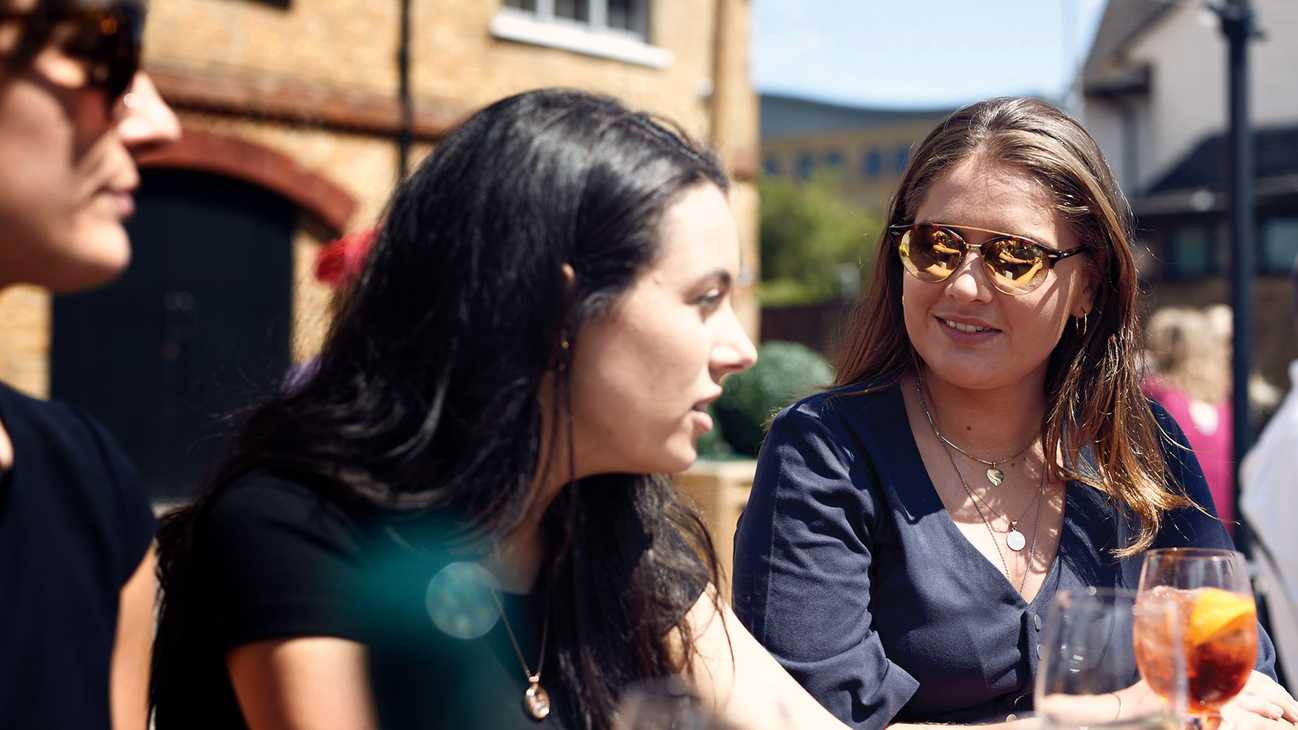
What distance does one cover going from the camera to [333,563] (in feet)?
5.12

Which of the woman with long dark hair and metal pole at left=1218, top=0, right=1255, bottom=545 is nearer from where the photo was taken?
the woman with long dark hair

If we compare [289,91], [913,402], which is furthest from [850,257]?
[913,402]

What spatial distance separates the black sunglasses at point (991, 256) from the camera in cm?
238

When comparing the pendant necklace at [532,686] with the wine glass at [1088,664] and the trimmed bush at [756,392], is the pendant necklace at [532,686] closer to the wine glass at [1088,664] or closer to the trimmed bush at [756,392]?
the wine glass at [1088,664]

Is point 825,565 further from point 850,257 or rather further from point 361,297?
point 850,257

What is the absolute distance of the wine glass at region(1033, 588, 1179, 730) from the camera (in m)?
1.46

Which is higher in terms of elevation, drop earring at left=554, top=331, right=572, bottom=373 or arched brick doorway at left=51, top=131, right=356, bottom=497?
drop earring at left=554, top=331, right=572, bottom=373

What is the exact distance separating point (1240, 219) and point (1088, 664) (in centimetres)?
499

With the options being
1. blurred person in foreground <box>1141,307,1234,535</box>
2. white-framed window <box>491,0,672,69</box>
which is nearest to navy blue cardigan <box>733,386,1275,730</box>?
blurred person in foreground <box>1141,307,1234,535</box>

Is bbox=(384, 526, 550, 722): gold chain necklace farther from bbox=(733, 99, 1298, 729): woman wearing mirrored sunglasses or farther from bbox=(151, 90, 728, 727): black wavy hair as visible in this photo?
bbox=(733, 99, 1298, 729): woman wearing mirrored sunglasses

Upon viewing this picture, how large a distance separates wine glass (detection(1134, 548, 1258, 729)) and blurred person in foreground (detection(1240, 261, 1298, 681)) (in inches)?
85.6

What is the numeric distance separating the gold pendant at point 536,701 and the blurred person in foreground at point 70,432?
47cm

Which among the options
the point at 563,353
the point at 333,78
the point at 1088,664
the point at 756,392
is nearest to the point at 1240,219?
the point at 756,392

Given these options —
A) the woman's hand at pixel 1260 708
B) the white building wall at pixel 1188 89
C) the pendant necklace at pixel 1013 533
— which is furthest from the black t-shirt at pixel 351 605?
the white building wall at pixel 1188 89
